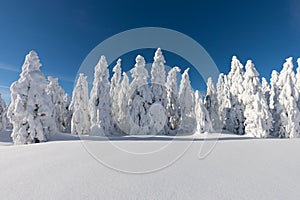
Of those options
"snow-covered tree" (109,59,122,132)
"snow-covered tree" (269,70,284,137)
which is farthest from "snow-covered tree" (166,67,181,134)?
"snow-covered tree" (269,70,284,137)

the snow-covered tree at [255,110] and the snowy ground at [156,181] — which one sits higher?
the snow-covered tree at [255,110]

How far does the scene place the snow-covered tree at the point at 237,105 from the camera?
31109 millimetres

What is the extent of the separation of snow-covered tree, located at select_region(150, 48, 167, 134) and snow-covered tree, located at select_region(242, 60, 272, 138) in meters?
13.4

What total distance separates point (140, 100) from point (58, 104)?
61.3 feet

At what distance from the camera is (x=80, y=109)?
1241 inches

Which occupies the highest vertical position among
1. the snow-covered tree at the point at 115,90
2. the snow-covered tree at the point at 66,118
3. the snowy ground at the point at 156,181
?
the snow-covered tree at the point at 115,90

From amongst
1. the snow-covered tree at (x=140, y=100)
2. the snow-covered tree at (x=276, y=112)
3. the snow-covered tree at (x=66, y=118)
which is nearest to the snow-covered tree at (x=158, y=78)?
the snow-covered tree at (x=140, y=100)

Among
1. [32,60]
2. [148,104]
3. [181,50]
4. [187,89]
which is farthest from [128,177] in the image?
[187,89]

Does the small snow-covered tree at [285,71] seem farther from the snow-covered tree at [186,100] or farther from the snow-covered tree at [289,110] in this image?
the snow-covered tree at [186,100]

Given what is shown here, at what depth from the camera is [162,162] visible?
5.79 metres

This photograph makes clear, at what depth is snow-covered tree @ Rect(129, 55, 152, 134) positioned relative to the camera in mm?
27906

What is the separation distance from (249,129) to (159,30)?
72.4ft

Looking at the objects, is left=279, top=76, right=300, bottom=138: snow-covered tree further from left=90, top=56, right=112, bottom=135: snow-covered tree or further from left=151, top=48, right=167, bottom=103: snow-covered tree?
left=90, top=56, right=112, bottom=135: snow-covered tree

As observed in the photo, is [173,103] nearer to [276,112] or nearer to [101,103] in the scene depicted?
[101,103]
